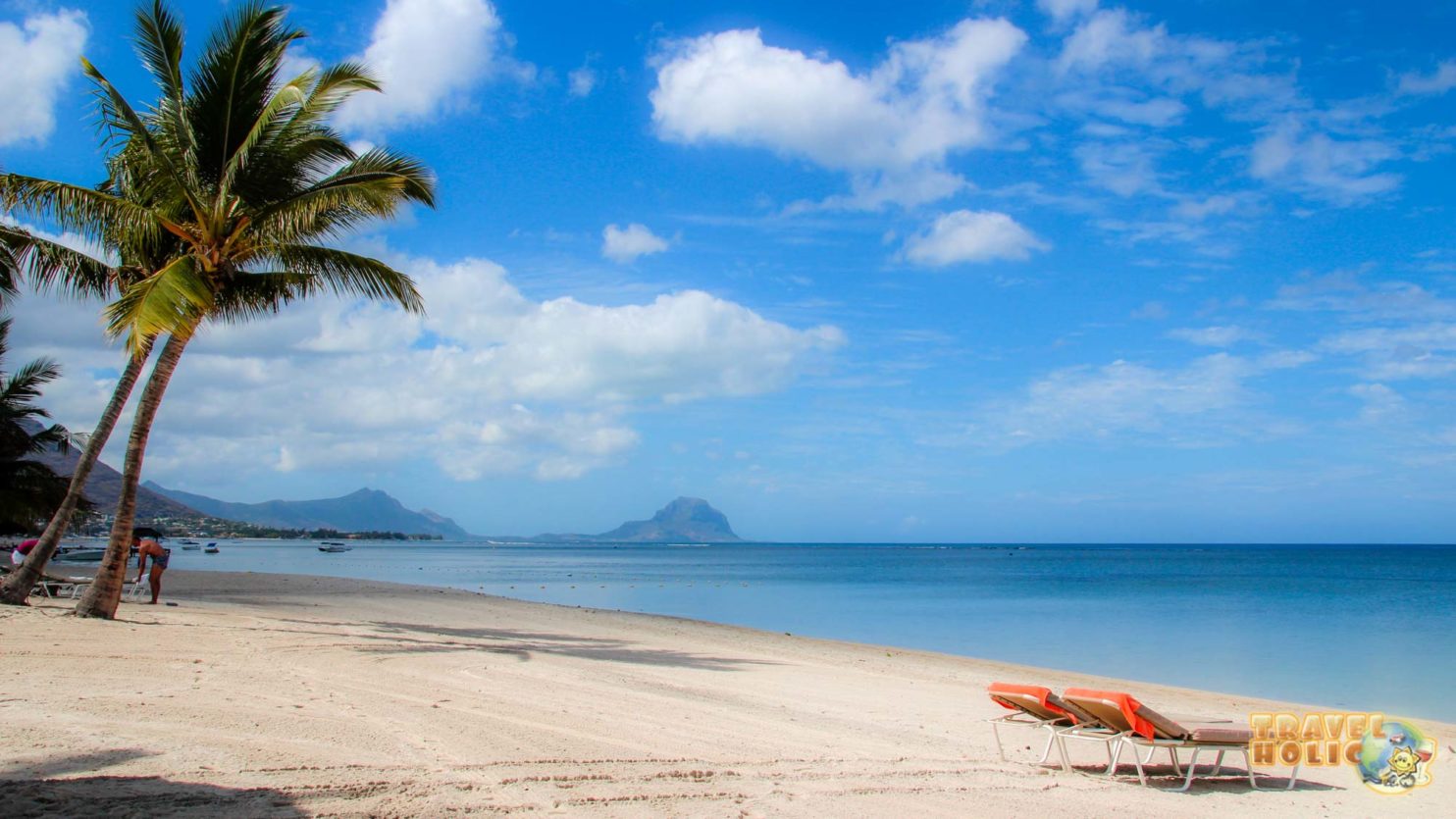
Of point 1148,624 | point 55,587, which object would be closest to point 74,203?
point 55,587

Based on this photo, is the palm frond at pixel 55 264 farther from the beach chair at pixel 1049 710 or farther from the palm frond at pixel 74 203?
the beach chair at pixel 1049 710

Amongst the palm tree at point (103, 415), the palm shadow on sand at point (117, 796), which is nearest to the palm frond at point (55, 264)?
the palm tree at point (103, 415)

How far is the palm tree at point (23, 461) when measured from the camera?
25250mm

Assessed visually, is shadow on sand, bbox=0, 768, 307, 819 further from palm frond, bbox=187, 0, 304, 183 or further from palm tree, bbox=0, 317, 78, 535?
palm tree, bbox=0, 317, 78, 535

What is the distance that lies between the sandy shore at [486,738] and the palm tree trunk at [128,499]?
552 mm

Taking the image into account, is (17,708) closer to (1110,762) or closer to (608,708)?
(608,708)

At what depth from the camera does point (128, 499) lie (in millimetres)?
12281

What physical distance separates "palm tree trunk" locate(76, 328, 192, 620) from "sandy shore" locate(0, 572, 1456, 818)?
1.81 feet

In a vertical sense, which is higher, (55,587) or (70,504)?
(70,504)

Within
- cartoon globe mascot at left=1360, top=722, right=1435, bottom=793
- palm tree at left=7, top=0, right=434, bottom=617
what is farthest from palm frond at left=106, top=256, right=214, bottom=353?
cartoon globe mascot at left=1360, top=722, right=1435, bottom=793

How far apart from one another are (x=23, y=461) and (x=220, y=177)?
19.2 m

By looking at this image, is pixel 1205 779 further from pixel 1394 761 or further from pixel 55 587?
pixel 55 587

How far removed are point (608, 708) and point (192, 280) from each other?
6814 millimetres

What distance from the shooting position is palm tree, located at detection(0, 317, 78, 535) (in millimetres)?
25250
